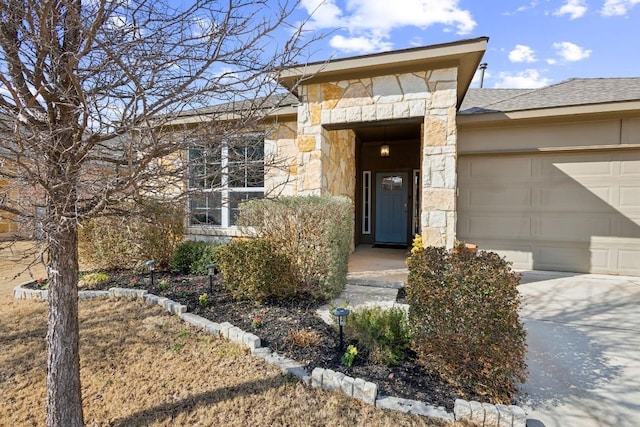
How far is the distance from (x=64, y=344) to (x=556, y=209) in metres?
7.12

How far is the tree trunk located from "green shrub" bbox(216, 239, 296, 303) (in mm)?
1793

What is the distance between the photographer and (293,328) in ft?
10.4

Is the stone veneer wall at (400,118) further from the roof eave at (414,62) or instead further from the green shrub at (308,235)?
the green shrub at (308,235)

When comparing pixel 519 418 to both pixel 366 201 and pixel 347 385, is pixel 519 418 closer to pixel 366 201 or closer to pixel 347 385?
pixel 347 385

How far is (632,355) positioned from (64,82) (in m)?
4.71

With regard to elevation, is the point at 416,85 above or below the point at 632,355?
above

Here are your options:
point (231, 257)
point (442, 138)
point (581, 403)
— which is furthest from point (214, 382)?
point (442, 138)

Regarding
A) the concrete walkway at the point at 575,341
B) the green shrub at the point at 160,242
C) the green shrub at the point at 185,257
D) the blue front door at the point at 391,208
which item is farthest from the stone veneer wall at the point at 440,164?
the blue front door at the point at 391,208

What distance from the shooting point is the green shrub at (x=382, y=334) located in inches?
101

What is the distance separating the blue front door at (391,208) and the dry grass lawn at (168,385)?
22.7 ft

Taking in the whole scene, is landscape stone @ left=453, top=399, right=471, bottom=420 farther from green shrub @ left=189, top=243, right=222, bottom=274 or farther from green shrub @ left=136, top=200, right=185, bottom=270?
green shrub @ left=136, top=200, right=185, bottom=270

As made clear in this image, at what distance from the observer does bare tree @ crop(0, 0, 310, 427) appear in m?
1.53

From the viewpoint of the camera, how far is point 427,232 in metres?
5.01

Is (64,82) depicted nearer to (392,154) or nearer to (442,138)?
(442,138)
